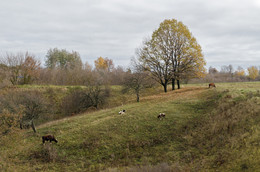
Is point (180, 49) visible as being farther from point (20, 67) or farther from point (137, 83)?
point (20, 67)

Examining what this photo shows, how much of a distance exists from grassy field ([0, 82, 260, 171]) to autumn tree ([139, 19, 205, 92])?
55.4ft

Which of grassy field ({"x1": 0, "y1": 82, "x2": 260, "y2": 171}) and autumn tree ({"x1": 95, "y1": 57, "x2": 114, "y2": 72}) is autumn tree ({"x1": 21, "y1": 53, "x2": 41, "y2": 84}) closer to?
grassy field ({"x1": 0, "y1": 82, "x2": 260, "y2": 171})

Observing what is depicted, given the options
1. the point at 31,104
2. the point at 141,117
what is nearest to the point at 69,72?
the point at 31,104

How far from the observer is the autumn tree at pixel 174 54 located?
3806 centimetres

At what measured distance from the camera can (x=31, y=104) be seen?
2373 cm

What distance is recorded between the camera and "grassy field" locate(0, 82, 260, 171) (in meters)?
11.1

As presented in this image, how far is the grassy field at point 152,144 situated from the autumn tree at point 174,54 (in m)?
16.9

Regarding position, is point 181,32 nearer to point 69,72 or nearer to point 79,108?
point 79,108

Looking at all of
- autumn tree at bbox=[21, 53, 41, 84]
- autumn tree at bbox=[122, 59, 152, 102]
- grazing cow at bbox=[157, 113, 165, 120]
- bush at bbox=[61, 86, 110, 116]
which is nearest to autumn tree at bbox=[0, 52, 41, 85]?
autumn tree at bbox=[21, 53, 41, 84]

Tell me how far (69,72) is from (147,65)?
3825 cm

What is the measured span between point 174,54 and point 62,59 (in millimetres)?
62539

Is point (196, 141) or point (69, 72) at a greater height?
Result: point (69, 72)

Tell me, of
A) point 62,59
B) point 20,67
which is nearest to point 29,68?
point 20,67

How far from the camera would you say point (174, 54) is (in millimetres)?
39688
